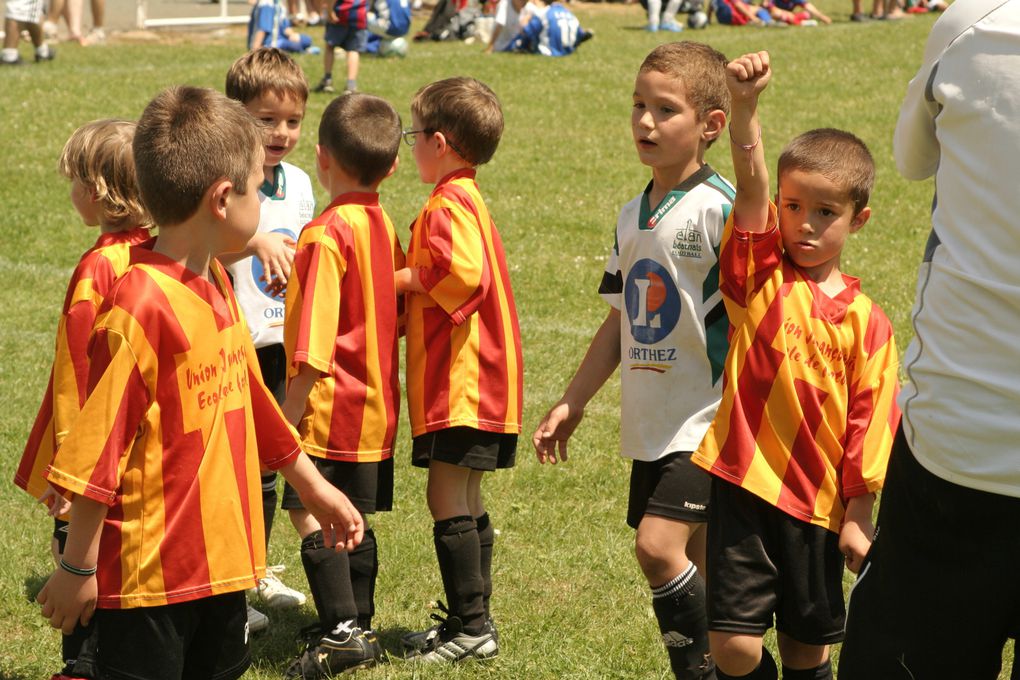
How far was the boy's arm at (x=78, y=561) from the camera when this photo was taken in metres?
2.79

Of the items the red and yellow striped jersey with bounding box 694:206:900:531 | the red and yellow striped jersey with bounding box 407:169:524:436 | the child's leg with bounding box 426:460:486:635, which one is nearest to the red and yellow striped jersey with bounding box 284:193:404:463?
the red and yellow striped jersey with bounding box 407:169:524:436

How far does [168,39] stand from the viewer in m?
20.1

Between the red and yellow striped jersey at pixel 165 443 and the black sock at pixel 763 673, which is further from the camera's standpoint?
the black sock at pixel 763 673

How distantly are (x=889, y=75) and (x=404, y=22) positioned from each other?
6.57m

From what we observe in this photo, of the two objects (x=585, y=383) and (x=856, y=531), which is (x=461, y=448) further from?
(x=856, y=531)

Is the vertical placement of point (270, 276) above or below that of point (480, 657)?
above

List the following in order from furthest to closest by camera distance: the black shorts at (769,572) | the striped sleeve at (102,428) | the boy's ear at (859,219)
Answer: the boy's ear at (859,219)
the black shorts at (769,572)
the striped sleeve at (102,428)

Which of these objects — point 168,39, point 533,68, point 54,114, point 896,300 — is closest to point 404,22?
point 533,68

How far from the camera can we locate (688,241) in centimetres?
378

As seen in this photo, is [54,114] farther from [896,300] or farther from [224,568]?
[224,568]

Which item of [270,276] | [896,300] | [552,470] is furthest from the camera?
[896,300]

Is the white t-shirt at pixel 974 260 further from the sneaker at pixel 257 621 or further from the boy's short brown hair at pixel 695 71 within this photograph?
the sneaker at pixel 257 621

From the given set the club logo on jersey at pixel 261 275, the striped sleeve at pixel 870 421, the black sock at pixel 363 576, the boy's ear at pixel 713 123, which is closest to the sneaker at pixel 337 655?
the black sock at pixel 363 576

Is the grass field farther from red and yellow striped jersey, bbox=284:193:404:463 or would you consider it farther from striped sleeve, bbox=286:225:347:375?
striped sleeve, bbox=286:225:347:375
